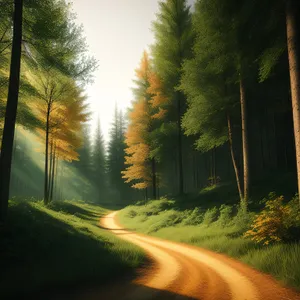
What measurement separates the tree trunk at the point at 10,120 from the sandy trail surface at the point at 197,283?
15.3 ft

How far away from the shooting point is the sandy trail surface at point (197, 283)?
4.87 meters

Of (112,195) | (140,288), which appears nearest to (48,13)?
A: (140,288)

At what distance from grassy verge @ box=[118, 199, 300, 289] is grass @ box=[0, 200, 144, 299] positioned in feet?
11.6

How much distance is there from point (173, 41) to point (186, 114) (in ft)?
26.3

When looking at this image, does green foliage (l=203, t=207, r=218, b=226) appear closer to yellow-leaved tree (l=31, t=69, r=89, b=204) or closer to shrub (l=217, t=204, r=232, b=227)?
shrub (l=217, t=204, r=232, b=227)

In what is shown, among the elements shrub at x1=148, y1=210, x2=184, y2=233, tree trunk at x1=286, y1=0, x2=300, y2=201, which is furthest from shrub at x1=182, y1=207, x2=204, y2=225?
tree trunk at x1=286, y1=0, x2=300, y2=201

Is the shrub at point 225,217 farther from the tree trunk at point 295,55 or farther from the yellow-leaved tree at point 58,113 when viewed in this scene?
the yellow-leaved tree at point 58,113

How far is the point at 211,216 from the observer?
12.9 m

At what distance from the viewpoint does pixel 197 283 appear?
5.68 meters

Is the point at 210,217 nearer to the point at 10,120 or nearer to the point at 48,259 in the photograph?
the point at 48,259

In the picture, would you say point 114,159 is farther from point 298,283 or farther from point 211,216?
point 298,283

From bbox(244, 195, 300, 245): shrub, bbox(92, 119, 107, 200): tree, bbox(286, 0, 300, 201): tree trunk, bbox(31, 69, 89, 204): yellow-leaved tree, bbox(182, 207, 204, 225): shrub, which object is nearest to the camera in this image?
bbox(286, 0, 300, 201): tree trunk

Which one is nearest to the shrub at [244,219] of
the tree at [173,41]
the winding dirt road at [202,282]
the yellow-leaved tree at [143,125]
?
the winding dirt road at [202,282]

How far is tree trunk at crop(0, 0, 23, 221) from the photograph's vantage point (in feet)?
24.8
